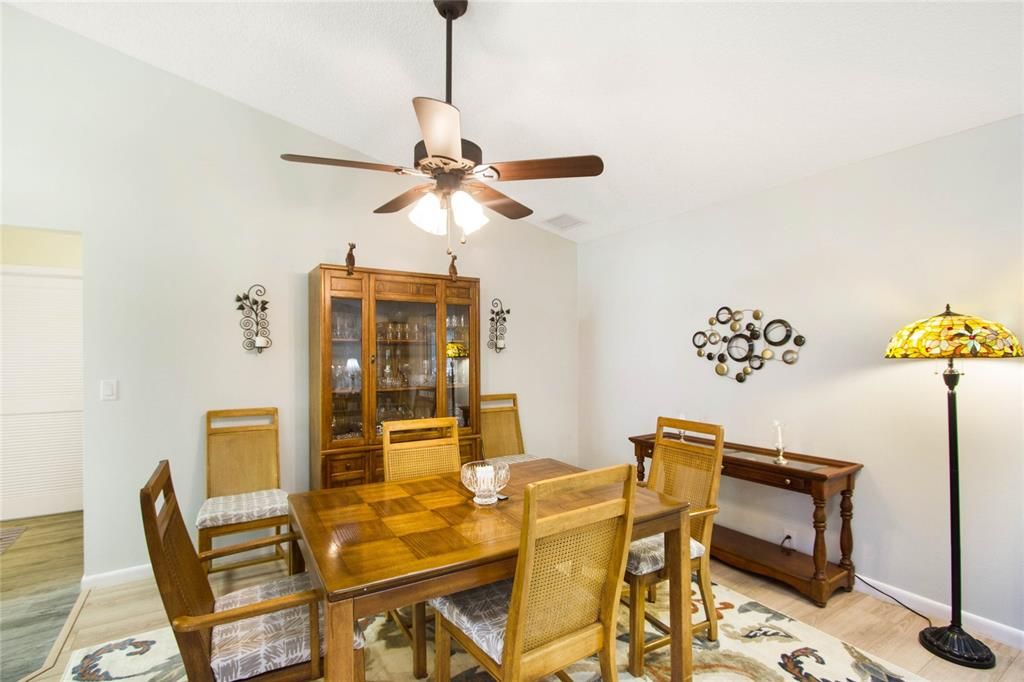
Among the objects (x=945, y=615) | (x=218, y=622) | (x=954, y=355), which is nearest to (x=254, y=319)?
(x=218, y=622)

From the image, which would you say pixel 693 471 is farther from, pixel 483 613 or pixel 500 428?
pixel 500 428

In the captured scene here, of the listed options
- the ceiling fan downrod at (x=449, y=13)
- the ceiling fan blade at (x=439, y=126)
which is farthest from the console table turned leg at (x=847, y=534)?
the ceiling fan downrod at (x=449, y=13)

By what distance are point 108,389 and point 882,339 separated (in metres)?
4.62

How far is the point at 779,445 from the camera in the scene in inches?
116

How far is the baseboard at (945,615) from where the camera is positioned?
88.5 inches

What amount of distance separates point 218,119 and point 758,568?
458cm

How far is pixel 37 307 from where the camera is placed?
13.0ft

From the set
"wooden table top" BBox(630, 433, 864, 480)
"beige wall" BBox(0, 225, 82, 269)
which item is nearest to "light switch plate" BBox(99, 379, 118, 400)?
"beige wall" BBox(0, 225, 82, 269)

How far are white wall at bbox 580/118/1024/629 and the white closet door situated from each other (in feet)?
17.0

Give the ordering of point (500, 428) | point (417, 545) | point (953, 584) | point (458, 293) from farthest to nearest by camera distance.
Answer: point (500, 428), point (458, 293), point (953, 584), point (417, 545)

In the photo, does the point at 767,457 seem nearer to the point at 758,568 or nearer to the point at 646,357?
the point at 758,568

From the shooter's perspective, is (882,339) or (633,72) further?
(882,339)

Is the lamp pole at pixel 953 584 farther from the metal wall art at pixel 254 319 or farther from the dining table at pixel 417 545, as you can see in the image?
the metal wall art at pixel 254 319

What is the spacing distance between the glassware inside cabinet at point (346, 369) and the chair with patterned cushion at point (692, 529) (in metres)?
2.03
